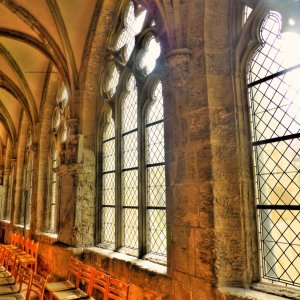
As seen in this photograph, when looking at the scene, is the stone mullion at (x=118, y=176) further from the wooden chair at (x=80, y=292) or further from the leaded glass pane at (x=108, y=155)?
the wooden chair at (x=80, y=292)

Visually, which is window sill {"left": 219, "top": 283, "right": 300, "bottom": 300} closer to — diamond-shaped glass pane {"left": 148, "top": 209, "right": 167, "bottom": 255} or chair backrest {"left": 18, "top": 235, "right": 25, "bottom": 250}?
diamond-shaped glass pane {"left": 148, "top": 209, "right": 167, "bottom": 255}

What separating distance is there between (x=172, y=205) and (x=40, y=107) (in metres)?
6.37

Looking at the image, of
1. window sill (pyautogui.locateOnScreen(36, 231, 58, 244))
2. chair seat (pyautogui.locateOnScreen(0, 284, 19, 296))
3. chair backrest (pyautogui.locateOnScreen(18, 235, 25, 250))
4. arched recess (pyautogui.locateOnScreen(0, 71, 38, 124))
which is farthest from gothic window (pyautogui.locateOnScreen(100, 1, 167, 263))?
arched recess (pyautogui.locateOnScreen(0, 71, 38, 124))

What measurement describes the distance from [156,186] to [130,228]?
1.00 metres

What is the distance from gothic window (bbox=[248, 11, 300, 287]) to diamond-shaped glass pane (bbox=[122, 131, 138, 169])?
2.17 m

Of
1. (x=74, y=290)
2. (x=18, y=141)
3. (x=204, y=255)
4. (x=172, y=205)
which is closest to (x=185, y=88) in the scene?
(x=172, y=205)

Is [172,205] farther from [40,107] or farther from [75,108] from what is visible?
[40,107]

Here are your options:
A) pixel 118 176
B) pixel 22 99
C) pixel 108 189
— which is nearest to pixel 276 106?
pixel 118 176

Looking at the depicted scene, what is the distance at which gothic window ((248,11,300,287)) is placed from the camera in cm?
273

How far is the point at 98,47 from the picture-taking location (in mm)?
5945

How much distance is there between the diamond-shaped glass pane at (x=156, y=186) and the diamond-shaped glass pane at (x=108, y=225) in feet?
4.21

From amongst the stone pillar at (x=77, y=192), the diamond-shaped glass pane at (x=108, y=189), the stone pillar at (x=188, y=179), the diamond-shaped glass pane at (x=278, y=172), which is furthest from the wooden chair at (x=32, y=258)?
the diamond-shaped glass pane at (x=278, y=172)

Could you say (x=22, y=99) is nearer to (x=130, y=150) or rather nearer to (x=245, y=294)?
(x=130, y=150)

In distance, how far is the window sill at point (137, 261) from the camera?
11.9 ft
